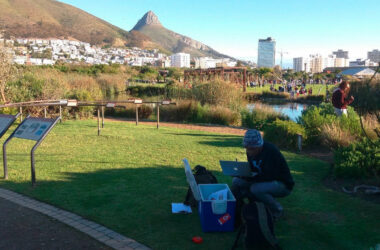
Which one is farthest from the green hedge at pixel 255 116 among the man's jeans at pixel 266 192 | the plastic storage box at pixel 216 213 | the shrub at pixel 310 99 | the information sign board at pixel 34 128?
the shrub at pixel 310 99

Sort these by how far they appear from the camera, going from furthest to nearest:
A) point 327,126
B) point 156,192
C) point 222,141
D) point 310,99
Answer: point 310,99 < point 222,141 < point 327,126 < point 156,192

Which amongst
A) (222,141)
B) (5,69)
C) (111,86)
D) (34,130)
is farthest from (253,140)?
(111,86)

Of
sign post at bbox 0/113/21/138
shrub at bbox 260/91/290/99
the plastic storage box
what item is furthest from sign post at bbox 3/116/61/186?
shrub at bbox 260/91/290/99

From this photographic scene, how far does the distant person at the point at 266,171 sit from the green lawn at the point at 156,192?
0.47 metres

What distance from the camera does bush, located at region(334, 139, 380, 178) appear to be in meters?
6.58

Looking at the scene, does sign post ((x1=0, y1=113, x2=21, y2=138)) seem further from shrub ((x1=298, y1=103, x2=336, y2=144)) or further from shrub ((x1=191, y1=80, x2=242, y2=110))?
shrub ((x1=191, y1=80, x2=242, y2=110))

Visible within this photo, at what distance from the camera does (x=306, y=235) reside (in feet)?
14.5

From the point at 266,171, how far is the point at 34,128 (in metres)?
4.16

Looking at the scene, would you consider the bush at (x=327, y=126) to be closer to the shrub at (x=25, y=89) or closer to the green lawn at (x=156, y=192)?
the green lawn at (x=156, y=192)

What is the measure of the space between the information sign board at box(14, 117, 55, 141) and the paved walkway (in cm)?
101

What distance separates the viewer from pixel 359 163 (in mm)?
6668

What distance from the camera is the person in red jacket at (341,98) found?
10377 mm

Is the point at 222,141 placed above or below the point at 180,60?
below

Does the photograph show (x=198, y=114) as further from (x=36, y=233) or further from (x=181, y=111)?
(x=36, y=233)
